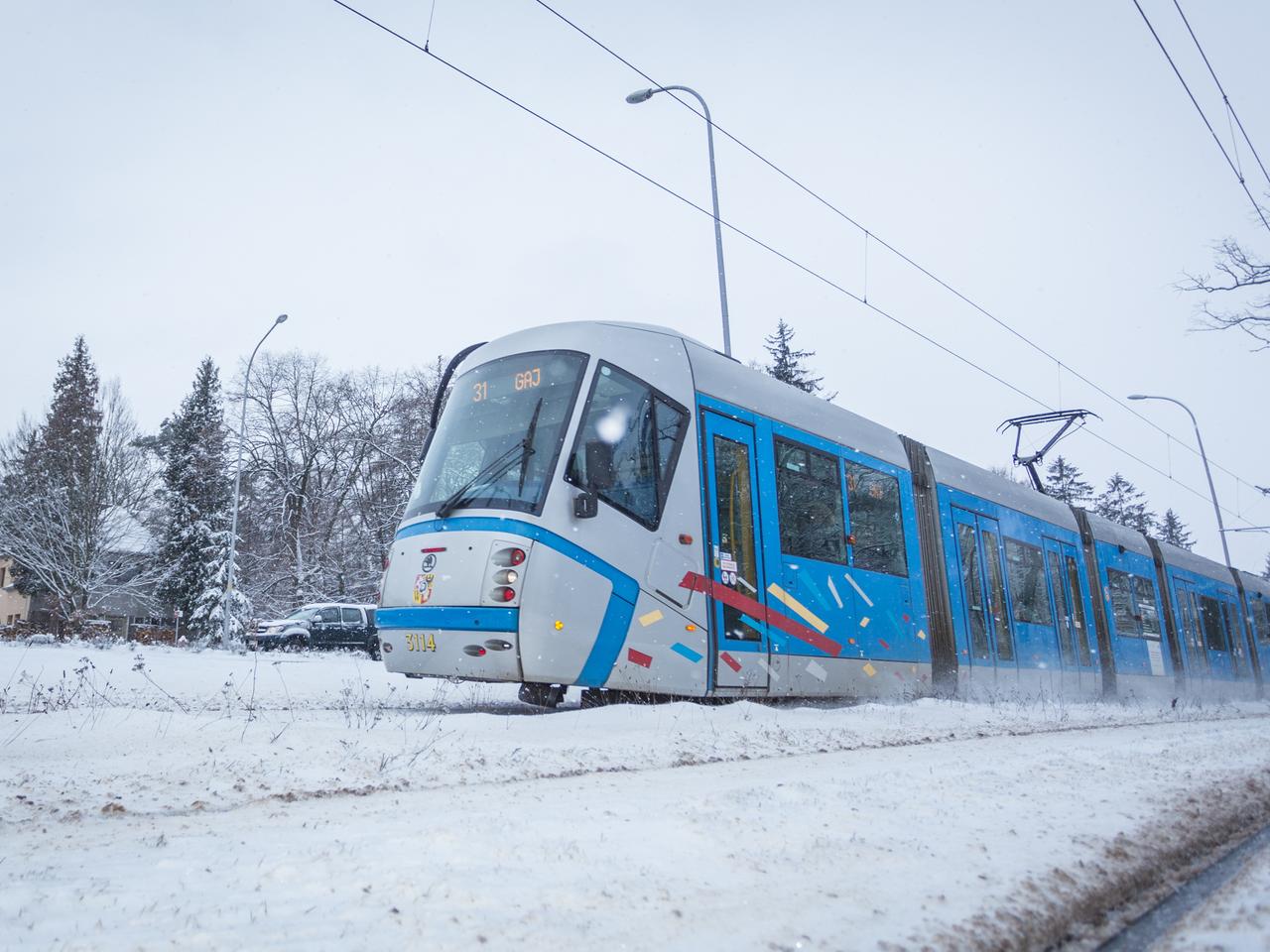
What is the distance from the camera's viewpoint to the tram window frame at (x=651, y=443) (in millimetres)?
6922

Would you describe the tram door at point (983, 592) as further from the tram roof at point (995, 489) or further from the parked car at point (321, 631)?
the parked car at point (321, 631)

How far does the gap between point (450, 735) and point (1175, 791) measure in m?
3.67

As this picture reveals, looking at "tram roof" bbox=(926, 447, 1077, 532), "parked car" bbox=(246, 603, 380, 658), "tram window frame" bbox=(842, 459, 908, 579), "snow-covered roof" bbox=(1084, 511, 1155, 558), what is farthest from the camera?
"parked car" bbox=(246, 603, 380, 658)

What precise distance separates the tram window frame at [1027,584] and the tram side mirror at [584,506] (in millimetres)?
8104

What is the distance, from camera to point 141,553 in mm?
35000

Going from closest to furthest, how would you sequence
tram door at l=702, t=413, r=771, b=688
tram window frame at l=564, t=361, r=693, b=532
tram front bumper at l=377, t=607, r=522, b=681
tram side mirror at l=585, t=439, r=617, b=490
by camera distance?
tram front bumper at l=377, t=607, r=522, b=681 < tram side mirror at l=585, t=439, r=617, b=490 < tram window frame at l=564, t=361, r=693, b=532 < tram door at l=702, t=413, r=771, b=688

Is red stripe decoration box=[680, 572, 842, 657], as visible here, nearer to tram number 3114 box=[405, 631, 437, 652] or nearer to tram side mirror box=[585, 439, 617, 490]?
tram side mirror box=[585, 439, 617, 490]

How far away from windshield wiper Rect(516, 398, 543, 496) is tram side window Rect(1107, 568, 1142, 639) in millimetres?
12696

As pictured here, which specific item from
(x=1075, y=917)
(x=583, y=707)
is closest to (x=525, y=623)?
(x=583, y=707)

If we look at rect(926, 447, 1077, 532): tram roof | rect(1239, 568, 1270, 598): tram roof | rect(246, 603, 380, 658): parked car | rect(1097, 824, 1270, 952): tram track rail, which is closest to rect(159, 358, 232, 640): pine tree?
rect(246, 603, 380, 658): parked car

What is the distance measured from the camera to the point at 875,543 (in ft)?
32.7

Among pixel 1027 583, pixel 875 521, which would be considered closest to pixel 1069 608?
pixel 1027 583

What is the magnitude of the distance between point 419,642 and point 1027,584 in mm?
Answer: 9587

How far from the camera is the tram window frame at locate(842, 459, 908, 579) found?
959cm
